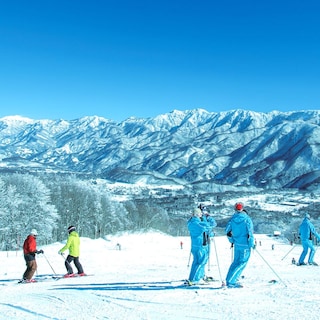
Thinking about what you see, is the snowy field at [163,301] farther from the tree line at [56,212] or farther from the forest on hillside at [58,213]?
the tree line at [56,212]

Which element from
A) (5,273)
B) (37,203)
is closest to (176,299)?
(5,273)

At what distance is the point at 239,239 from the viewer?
35.8 ft

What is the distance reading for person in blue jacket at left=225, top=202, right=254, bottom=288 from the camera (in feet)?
35.5

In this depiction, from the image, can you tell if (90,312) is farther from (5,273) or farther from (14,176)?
(14,176)

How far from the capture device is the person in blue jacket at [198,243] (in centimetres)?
1170

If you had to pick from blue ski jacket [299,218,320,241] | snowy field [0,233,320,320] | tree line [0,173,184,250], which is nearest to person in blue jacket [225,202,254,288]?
snowy field [0,233,320,320]

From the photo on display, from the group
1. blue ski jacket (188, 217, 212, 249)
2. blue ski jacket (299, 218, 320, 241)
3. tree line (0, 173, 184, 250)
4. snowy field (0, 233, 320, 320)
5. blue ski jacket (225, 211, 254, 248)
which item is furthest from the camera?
tree line (0, 173, 184, 250)

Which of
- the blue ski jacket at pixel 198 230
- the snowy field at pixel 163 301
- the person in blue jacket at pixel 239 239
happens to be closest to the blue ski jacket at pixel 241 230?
the person in blue jacket at pixel 239 239

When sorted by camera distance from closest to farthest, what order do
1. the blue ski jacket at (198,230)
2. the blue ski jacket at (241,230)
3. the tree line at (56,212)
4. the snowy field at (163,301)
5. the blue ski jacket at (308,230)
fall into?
the snowy field at (163,301) < the blue ski jacket at (241,230) < the blue ski jacket at (198,230) < the blue ski jacket at (308,230) < the tree line at (56,212)

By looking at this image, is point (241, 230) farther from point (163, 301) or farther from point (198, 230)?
point (163, 301)

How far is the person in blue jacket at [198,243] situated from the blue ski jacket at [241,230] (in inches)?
33.9

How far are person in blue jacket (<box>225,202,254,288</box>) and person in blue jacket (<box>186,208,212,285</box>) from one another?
2.84 feet

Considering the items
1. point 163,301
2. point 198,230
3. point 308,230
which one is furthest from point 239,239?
point 308,230

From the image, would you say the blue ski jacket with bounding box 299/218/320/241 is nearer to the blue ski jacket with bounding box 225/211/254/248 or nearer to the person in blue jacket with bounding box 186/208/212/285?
the person in blue jacket with bounding box 186/208/212/285
